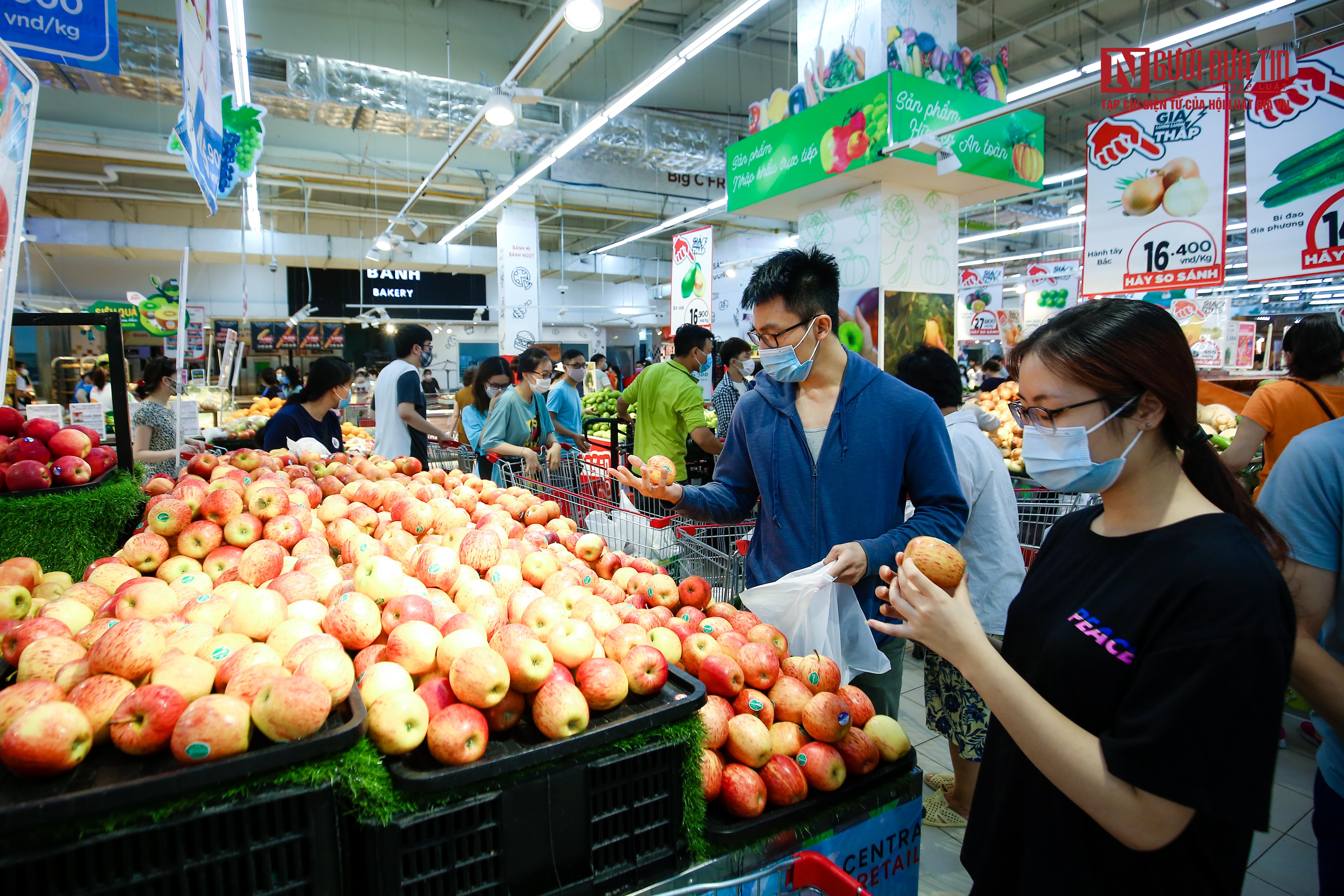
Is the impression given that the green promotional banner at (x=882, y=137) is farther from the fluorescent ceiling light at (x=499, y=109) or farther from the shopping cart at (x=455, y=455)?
the shopping cart at (x=455, y=455)

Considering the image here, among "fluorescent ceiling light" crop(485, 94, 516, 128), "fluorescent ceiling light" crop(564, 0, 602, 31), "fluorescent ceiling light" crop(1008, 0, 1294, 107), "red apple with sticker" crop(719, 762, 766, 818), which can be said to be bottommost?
"red apple with sticker" crop(719, 762, 766, 818)

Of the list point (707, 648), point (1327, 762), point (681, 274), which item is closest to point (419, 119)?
point (681, 274)

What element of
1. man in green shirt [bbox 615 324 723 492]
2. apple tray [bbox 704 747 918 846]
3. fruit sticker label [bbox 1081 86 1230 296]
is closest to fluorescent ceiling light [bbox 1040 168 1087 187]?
fruit sticker label [bbox 1081 86 1230 296]

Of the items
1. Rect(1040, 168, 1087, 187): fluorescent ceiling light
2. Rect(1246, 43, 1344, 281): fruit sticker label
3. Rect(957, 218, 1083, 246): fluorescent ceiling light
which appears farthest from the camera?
Rect(957, 218, 1083, 246): fluorescent ceiling light

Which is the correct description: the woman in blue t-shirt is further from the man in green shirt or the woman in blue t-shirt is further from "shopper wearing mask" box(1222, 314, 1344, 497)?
"shopper wearing mask" box(1222, 314, 1344, 497)

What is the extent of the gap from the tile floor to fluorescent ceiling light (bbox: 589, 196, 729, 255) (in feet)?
20.7

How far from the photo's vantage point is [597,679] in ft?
4.34

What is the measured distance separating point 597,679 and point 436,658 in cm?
35

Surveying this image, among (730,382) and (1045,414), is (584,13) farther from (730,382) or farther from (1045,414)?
(1045,414)

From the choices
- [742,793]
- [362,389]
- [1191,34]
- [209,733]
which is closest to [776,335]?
[742,793]

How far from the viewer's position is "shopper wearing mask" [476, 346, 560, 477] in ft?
15.4

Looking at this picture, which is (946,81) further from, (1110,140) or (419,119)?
(419,119)

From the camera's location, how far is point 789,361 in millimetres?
2234

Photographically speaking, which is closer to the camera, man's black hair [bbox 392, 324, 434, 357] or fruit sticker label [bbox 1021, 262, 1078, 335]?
man's black hair [bbox 392, 324, 434, 357]
